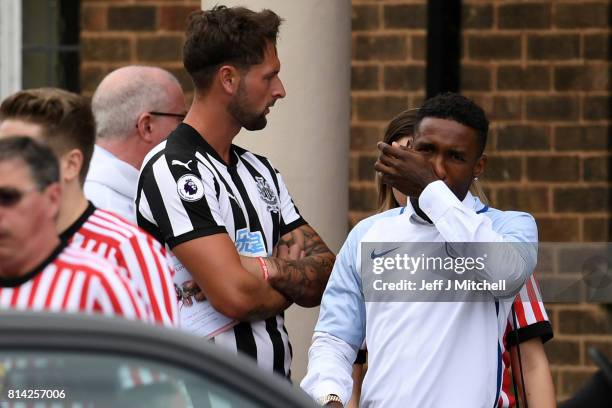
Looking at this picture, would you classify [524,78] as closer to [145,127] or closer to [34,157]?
[145,127]

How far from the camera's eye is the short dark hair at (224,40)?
4.75m

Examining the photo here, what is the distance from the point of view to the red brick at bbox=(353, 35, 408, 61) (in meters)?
8.01

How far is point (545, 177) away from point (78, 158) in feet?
15.6

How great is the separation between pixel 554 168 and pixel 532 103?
15.0 inches

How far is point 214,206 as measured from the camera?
4496 mm

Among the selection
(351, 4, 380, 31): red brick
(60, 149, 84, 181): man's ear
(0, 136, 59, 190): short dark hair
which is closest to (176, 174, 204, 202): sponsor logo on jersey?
(60, 149, 84, 181): man's ear

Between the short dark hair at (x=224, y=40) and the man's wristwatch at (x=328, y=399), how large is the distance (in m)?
1.23

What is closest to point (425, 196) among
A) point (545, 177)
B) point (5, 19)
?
point (545, 177)

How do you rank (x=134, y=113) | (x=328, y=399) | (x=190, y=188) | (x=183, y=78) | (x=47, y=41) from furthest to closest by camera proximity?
(x=47, y=41), (x=183, y=78), (x=134, y=113), (x=190, y=188), (x=328, y=399)

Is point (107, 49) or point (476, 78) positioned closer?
point (476, 78)

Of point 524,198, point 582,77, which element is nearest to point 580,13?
point 582,77

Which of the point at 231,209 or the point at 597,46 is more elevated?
the point at 597,46

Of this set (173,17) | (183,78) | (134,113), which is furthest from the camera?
(173,17)

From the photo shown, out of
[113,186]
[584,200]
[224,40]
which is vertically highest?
[224,40]
